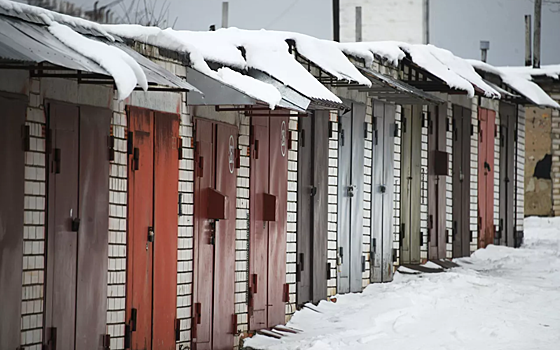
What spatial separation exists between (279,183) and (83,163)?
327cm

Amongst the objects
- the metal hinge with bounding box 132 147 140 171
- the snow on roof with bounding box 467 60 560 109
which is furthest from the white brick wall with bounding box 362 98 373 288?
the metal hinge with bounding box 132 147 140 171

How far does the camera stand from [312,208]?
9195mm

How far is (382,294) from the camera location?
980 cm

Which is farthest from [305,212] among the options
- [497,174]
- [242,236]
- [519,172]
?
[519,172]

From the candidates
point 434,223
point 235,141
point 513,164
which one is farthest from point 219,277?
point 513,164

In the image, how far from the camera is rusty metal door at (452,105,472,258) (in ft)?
43.0

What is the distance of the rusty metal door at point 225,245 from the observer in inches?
286

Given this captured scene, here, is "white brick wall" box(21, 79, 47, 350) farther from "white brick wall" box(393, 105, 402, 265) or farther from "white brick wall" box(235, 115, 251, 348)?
"white brick wall" box(393, 105, 402, 265)

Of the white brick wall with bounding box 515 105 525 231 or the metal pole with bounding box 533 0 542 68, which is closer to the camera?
the white brick wall with bounding box 515 105 525 231

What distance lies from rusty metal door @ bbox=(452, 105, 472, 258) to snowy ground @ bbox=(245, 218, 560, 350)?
1.10 meters

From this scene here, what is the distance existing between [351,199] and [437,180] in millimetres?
2819

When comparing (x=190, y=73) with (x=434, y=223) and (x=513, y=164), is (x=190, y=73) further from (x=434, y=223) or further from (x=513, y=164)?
(x=513, y=164)

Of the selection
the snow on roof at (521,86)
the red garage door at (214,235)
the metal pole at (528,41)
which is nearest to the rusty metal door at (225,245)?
the red garage door at (214,235)

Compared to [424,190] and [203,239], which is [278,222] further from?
[424,190]
